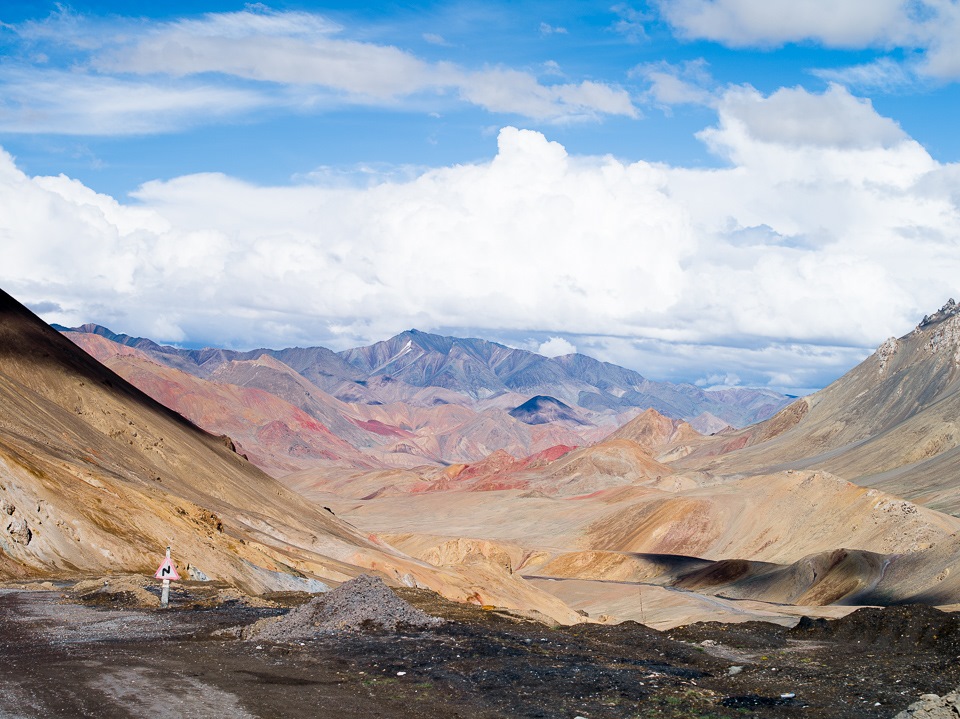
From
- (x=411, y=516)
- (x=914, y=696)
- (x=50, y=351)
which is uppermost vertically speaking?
(x=50, y=351)

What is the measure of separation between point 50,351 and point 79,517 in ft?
142

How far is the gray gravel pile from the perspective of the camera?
14492 mm

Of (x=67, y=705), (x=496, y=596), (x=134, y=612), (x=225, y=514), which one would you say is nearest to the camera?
(x=67, y=705)

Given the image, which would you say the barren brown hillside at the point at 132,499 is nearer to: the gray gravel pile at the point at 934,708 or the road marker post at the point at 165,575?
the road marker post at the point at 165,575

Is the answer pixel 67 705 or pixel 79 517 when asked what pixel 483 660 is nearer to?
pixel 67 705

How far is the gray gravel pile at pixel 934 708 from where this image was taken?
14.5 metres

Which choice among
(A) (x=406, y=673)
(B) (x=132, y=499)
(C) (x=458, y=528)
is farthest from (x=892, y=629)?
(C) (x=458, y=528)

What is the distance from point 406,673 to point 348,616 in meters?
5.14

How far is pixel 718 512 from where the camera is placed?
119 m

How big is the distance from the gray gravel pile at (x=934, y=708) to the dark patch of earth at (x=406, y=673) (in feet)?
3.76

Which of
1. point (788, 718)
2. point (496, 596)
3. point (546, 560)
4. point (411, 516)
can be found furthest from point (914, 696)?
point (411, 516)

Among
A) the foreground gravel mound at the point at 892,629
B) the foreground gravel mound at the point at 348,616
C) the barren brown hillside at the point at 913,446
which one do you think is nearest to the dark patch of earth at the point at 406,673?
the foreground gravel mound at the point at 348,616

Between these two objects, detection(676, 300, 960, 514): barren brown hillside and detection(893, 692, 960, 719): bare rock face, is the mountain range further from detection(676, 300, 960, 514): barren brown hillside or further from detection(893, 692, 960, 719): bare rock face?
detection(893, 692, 960, 719): bare rock face

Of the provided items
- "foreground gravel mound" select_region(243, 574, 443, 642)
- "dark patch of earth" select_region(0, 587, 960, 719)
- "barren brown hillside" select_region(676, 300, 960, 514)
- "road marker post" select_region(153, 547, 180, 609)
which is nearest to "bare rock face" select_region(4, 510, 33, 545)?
"dark patch of earth" select_region(0, 587, 960, 719)
